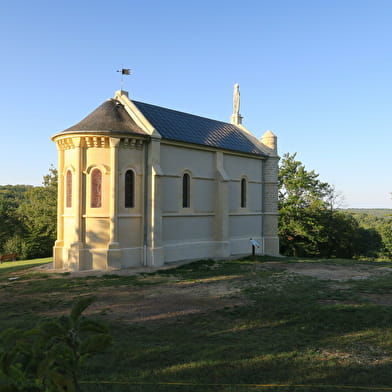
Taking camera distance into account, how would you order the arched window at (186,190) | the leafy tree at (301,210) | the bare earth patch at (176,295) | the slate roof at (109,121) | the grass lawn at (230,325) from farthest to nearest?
the leafy tree at (301,210)
the arched window at (186,190)
the slate roof at (109,121)
the bare earth patch at (176,295)
the grass lawn at (230,325)

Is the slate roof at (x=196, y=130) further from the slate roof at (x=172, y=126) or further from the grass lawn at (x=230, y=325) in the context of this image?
the grass lawn at (x=230, y=325)

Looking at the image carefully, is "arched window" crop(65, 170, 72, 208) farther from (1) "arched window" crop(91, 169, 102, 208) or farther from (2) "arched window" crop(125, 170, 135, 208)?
(2) "arched window" crop(125, 170, 135, 208)

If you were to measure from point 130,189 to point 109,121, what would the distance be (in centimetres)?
394

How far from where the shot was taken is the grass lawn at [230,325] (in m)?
6.50

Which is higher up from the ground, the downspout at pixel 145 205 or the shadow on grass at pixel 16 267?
the downspout at pixel 145 205

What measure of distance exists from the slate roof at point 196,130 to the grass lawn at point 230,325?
8.83 meters

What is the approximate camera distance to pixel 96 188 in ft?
67.5

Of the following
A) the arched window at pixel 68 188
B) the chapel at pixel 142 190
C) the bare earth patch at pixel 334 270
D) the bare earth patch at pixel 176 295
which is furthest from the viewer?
the arched window at pixel 68 188

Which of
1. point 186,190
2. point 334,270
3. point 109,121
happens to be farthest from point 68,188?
point 334,270

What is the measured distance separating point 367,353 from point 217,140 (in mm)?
19727

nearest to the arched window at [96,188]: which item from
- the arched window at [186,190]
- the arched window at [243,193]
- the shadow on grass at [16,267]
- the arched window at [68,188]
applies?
the arched window at [68,188]

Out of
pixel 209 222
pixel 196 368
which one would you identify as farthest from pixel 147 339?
pixel 209 222

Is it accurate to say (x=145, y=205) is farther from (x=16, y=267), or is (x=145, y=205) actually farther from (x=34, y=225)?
(x=34, y=225)

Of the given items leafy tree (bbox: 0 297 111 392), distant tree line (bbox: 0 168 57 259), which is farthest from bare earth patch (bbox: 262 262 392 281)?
distant tree line (bbox: 0 168 57 259)
